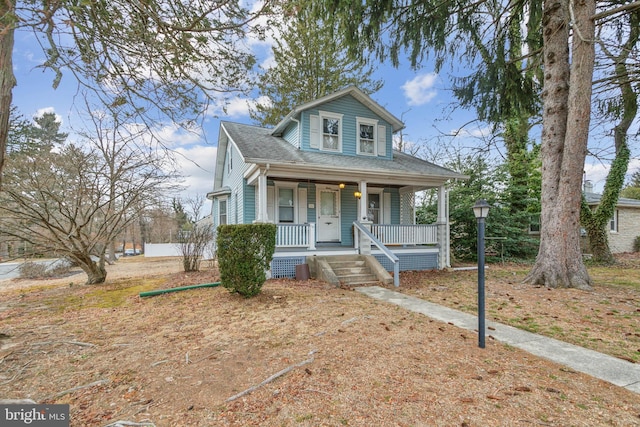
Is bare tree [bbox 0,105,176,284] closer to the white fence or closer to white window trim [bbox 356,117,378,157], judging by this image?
white window trim [bbox 356,117,378,157]

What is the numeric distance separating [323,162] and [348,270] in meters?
3.49

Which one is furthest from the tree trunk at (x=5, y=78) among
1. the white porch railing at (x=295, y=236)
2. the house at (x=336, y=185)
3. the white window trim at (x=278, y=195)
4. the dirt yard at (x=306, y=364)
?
the white window trim at (x=278, y=195)

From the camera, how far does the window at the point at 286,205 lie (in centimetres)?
1040

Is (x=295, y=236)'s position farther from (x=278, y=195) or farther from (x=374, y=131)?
(x=374, y=131)

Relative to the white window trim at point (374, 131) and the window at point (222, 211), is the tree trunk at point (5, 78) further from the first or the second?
the window at point (222, 211)

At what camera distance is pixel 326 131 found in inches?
427

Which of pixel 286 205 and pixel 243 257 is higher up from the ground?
pixel 286 205

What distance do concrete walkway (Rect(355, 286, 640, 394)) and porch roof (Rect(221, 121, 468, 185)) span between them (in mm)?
4918

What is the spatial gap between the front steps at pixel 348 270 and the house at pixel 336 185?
12.5 inches

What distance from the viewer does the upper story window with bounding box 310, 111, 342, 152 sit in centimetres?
1058

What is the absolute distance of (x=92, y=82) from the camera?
12.8ft

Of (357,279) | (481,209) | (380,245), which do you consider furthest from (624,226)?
(481,209)

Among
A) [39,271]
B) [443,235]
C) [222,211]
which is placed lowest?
[39,271]

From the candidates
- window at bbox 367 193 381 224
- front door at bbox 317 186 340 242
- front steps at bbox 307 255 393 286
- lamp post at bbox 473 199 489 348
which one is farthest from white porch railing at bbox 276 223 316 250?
lamp post at bbox 473 199 489 348
